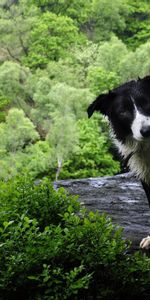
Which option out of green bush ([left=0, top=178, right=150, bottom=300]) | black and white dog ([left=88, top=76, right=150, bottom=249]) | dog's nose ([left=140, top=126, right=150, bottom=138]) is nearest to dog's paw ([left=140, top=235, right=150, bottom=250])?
black and white dog ([left=88, top=76, right=150, bottom=249])

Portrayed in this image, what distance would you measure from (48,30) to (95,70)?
49.6ft

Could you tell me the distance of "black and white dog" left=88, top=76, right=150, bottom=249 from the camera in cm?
438

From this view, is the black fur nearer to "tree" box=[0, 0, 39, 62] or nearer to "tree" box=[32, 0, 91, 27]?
"tree" box=[0, 0, 39, 62]

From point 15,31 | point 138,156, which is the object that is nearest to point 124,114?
point 138,156

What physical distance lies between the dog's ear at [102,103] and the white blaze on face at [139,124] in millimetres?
513

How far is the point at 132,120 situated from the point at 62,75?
153ft

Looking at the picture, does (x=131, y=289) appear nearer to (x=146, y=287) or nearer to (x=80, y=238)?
(x=146, y=287)

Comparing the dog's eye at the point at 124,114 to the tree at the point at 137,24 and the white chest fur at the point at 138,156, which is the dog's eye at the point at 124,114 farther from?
the tree at the point at 137,24

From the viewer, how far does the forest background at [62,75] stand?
125 feet

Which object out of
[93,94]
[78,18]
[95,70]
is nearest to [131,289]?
[93,94]

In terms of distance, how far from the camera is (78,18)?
219 feet

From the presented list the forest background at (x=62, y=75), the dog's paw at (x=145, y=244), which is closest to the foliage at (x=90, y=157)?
the forest background at (x=62, y=75)

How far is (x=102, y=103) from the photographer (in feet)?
16.5

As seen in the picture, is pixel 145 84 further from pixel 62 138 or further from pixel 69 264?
pixel 62 138
